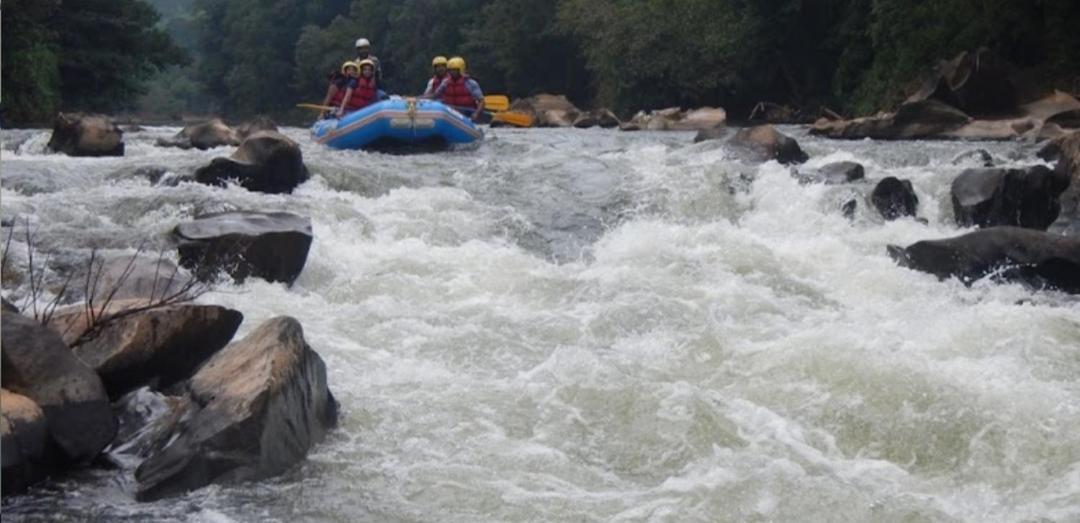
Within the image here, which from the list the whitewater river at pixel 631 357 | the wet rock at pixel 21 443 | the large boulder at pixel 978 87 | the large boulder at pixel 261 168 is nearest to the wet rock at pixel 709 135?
the whitewater river at pixel 631 357

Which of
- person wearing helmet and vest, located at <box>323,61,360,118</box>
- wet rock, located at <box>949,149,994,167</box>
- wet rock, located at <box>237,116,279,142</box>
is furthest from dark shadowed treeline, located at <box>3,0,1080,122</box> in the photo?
wet rock, located at <box>949,149,994,167</box>

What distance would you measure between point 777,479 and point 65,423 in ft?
7.83

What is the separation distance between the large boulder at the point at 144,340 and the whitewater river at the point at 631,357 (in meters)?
0.61

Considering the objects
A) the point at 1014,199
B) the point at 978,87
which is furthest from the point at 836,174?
the point at 978,87

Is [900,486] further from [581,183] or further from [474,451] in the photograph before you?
[581,183]

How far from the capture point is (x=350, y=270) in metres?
7.93

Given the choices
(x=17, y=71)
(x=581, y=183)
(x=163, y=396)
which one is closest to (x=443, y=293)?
(x=163, y=396)

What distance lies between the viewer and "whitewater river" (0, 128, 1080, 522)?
13.9ft

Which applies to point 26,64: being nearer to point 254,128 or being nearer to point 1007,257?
point 254,128

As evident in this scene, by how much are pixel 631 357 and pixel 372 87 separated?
10964mm

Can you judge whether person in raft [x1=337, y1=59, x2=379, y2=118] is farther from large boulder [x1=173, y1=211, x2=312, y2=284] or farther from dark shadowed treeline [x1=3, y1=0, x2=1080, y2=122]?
large boulder [x1=173, y1=211, x2=312, y2=284]

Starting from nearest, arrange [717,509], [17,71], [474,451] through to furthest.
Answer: [717,509]
[474,451]
[17,71]

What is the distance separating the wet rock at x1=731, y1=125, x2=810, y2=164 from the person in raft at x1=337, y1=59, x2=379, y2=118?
539cm

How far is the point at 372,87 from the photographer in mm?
16359
